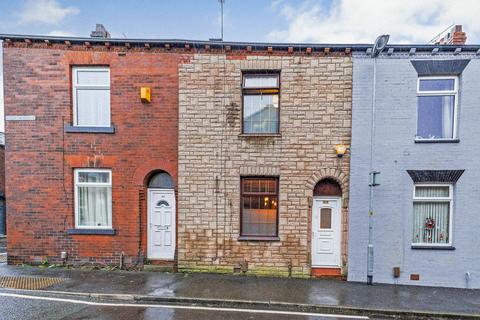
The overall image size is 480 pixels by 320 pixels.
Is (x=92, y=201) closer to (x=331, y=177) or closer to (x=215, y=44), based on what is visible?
(x=215, y=44)

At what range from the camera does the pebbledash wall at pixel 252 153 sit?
25.4 feet

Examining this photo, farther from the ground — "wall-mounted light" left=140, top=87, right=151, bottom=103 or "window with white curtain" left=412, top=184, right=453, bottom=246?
"wall-mounted light" left=140, top=87, right=151, bottom=103

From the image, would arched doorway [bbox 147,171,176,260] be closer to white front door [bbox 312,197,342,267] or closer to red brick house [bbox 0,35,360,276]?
red brick house [bbox 0,35,360,276]

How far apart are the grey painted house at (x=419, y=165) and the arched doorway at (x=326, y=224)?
0.39 m

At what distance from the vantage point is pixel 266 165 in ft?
25.7

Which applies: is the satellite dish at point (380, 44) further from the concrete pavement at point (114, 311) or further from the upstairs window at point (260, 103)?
the concrete pavement at point (114, 311)

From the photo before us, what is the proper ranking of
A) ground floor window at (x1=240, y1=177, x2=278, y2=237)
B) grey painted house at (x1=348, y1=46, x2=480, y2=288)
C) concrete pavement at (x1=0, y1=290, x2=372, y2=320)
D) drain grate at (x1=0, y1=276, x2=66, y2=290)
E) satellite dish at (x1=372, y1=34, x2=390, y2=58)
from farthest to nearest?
ground floor window at (x1=240, y1=177, x2=278, y2=237) → grey painted house at (x1=348, y1=46, x2=480, y2=288) → satellite dish at (x1=372, y1=34, x2=390, y2=58) → drain grate at (x1=0, y1=276, x2=66, y2=290) → concrete pavement at (x1=0, y1=290, x2=372, y2=320)

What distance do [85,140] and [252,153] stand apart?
5.07 meters

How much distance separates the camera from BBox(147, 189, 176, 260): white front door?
8.28 m

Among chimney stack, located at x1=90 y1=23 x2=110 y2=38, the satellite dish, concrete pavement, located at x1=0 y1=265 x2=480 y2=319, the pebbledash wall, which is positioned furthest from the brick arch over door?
chimney stack, located at x1=90 y1=23 x2=110 y2=38

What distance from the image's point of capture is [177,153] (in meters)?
8.03

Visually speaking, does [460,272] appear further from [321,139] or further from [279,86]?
[279,86]

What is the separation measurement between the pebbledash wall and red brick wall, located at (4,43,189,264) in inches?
29.3

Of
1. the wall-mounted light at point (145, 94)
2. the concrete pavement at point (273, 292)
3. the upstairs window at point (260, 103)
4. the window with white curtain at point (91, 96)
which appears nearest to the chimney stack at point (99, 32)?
the window with white curtain at point (91, 96)
